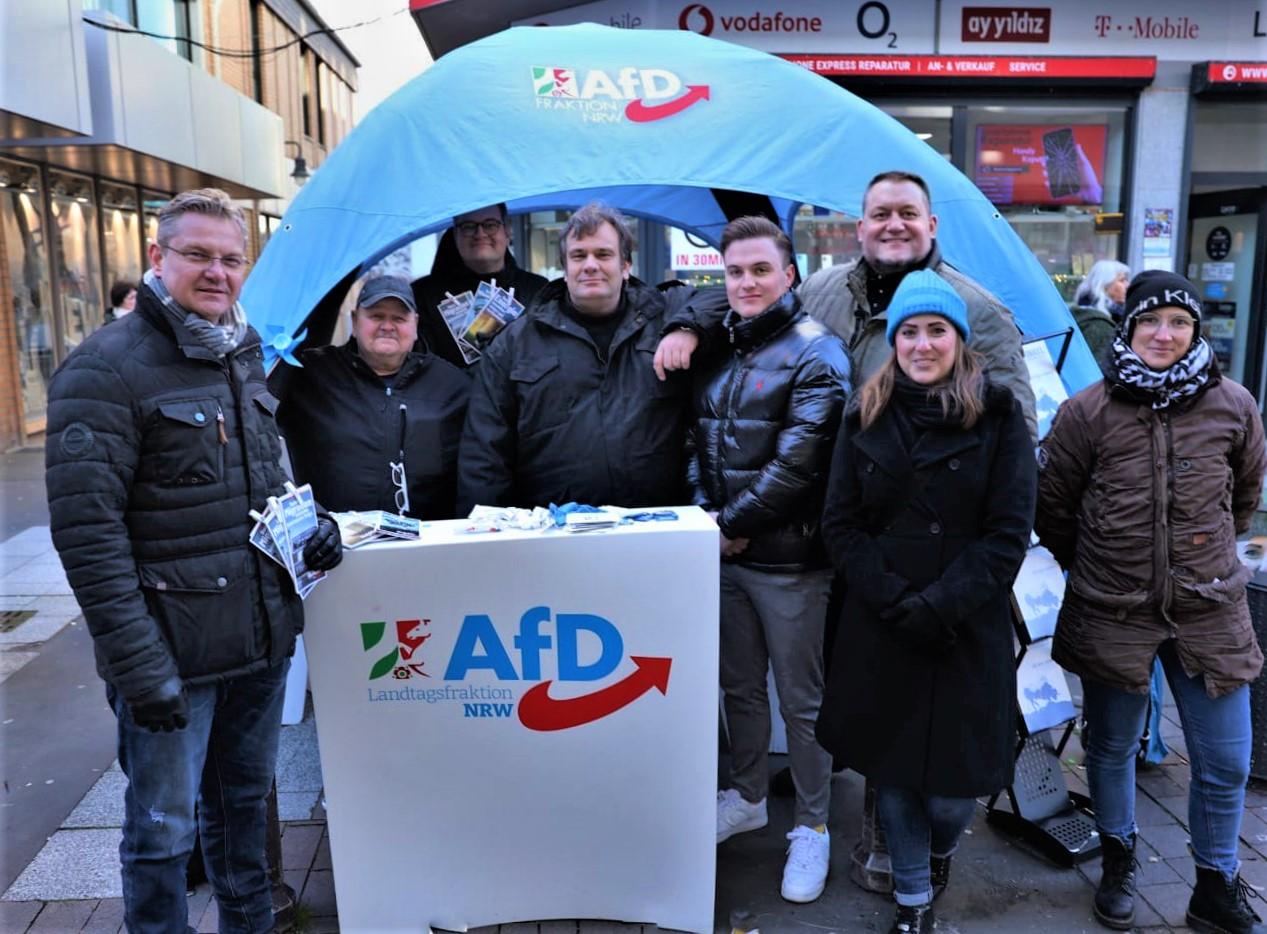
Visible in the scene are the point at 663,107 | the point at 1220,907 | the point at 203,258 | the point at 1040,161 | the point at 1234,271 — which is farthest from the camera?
the point at 1234,271

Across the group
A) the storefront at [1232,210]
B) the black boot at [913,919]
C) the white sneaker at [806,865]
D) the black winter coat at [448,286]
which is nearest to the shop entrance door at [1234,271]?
the storefront at [1232,210]

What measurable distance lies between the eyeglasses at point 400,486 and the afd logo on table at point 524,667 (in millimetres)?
665

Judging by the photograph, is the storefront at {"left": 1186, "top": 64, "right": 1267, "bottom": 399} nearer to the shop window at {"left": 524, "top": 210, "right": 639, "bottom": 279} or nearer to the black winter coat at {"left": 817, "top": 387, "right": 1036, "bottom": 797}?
the shop window at {"left": 524, "top": 210, "right": 639, "bottom": 279}

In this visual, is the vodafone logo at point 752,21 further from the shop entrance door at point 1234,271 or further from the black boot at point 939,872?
the black boot at point 939,872

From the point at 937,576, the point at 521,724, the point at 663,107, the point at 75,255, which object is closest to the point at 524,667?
the point at 521,724

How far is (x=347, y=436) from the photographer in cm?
316

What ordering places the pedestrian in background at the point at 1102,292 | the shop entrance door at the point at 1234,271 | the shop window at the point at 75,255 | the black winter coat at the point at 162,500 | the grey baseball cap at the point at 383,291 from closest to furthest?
the black winter coat at the point at 162,500, the grey baseball cap at the point at 383,291, the pedestrian in background at the point at 1102,292, the shop entrance door at the point at 1234,271, the shop window at the point at 75,255

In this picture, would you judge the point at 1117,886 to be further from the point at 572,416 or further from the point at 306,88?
the point at 306,88

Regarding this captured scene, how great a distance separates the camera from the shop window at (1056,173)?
27.0 ft

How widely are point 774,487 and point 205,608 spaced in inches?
60.1

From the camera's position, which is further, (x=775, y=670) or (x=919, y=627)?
(x=775, y=670)

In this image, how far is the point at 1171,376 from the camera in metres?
2.60

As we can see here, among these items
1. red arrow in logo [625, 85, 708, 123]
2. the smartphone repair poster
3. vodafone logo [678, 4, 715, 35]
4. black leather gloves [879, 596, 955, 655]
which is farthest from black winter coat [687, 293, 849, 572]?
the smartphone repair poster

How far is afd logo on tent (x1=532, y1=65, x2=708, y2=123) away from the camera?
362 cm
